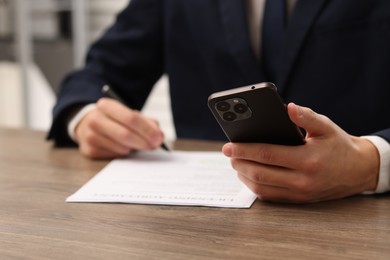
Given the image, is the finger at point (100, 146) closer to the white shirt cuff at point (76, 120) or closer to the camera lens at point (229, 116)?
the white shirt cuff at point (76, 120)

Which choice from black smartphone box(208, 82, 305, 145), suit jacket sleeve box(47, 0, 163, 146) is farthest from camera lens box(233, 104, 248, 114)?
suit jacket sleeve box(47, 0, 163, 146)

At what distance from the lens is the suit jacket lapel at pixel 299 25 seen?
1.14 meters

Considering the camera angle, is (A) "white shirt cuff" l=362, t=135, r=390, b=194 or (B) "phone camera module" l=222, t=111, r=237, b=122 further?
(A) "white shirt cuff" l=362, t=135, r=390, b=194

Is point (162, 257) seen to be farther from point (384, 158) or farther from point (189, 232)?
point (384, 158)

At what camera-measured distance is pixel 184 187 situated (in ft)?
2.83

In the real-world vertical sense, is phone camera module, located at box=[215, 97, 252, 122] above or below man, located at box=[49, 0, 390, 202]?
above

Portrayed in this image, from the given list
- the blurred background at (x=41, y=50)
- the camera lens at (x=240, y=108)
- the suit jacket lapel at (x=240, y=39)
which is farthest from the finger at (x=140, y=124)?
the blurred background at (x=41, y=50)

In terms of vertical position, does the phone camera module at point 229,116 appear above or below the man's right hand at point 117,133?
above

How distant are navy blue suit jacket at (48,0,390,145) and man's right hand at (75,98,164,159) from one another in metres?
0.11

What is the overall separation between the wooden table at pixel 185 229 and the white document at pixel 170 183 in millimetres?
21

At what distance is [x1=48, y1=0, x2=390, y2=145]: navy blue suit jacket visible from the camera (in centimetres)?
115

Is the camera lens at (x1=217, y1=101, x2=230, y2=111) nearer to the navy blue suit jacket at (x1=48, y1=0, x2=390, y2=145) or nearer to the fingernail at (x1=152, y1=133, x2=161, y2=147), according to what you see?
the fingernail at (x1=152, y1=133, x2=161, y2=147)

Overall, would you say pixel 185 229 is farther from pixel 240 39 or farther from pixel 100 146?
pixel 240 39

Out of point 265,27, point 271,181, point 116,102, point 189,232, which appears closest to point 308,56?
point 265,27
